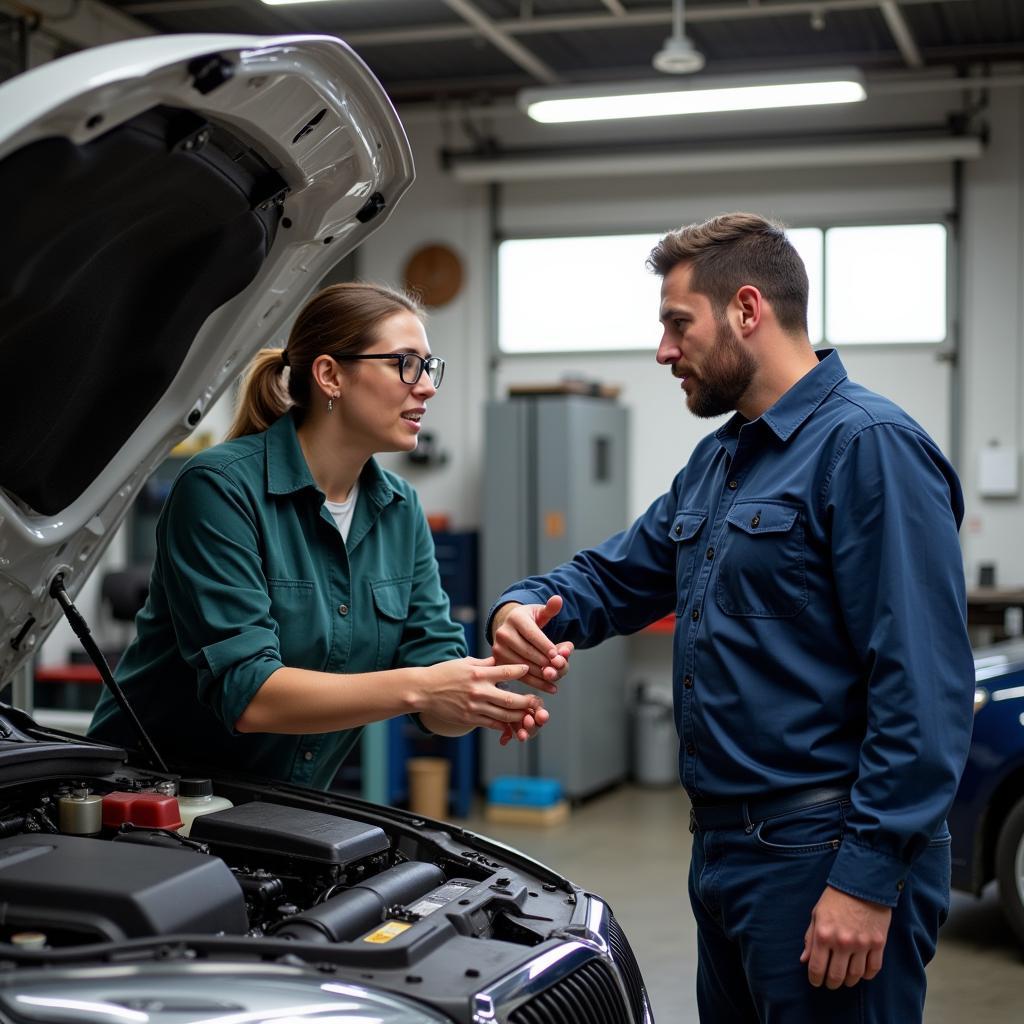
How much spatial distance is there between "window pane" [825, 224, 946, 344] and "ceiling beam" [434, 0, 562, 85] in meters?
1.77

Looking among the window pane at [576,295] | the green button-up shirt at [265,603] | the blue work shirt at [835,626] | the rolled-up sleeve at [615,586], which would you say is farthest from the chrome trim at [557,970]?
the window pane at [576,295]

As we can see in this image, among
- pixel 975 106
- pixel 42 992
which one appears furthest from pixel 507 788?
pixel 42 992

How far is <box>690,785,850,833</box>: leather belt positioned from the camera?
1817mm

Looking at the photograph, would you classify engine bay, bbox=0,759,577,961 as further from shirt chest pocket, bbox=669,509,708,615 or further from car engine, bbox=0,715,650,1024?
shirt chest pocket, bbox=669,509,708,615

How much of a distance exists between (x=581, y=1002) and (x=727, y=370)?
0.94m

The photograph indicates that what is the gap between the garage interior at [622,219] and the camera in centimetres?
630

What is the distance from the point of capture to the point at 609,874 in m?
5.45

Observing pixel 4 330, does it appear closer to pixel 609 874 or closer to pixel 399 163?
pixel 399 163

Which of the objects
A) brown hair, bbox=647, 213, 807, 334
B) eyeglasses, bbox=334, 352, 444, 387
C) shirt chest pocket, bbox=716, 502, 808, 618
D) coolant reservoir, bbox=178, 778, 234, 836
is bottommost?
coolant reservoir, bbox=178, 778, 234, 836

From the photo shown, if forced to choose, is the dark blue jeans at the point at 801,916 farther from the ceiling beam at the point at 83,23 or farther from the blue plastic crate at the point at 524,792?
the ceiling beam at the point at 83,23

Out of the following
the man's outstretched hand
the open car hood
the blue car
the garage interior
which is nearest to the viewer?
the open car hood

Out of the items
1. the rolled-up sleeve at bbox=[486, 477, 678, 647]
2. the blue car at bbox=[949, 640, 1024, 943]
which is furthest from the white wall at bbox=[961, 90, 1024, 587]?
the rolled-up sleeve at bbox=[486, 477, 678, 647]

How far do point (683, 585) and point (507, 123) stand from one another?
6.10 meters

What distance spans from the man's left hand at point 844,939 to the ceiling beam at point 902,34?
16.6ft
